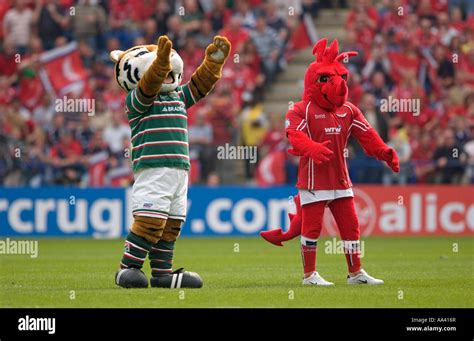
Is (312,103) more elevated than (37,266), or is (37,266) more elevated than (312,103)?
(312,103)

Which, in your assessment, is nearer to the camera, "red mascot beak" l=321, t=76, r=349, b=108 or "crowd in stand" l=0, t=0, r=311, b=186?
"red mascot beak" l=321, t=76, r=349, b=108

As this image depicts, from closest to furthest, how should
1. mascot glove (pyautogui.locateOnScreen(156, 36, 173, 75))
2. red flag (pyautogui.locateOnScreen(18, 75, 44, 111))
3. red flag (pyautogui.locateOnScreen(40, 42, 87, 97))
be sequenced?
mascot glove (pyautogui.locateOnScreen(156, 36, 173, 75)) < red flag (pyautogui.locateOnScreen(18, 75, 44, 111)) < red flag (pyautogui.locateOnScreen(40, 42, 87, 97))

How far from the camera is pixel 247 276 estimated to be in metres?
11.3

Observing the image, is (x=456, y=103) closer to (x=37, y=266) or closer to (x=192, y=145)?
(x=192, y=145)

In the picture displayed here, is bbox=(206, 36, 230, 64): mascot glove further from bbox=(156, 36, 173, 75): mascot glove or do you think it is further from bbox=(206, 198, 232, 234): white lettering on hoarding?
bbox=(206, 198, 232, 234): white lettering on hoarding

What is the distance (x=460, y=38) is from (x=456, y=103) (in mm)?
1568

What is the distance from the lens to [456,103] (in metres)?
20.2

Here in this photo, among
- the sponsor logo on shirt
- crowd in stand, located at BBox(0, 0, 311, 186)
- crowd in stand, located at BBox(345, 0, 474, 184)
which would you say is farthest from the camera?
crowd in stand, located at BBox(0, 0, 311, 186)

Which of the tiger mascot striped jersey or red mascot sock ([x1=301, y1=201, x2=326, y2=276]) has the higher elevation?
the tiger mascot striped jersey

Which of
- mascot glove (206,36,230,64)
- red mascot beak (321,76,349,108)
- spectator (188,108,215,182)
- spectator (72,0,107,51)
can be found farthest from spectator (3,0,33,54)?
red mascot beak (321,76,349,108)

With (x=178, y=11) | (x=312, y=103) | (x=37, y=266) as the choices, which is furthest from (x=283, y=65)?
(x=312, y=103)

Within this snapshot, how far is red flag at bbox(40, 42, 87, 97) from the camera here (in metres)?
21.4

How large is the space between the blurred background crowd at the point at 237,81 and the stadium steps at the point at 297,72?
18 centimetres

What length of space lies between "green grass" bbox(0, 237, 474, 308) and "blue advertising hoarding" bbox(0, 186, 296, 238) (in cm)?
106
